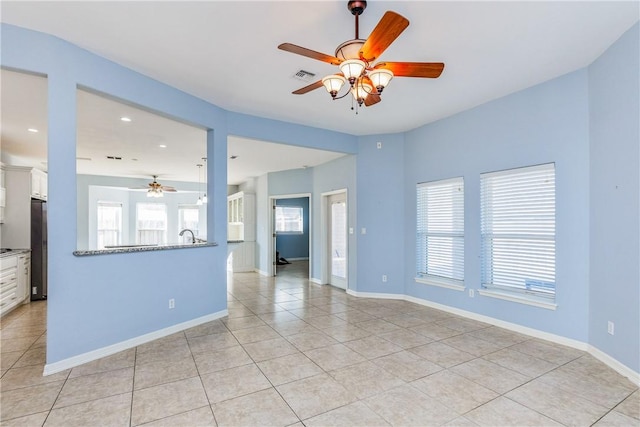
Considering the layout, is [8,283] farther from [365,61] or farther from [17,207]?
[365,61]

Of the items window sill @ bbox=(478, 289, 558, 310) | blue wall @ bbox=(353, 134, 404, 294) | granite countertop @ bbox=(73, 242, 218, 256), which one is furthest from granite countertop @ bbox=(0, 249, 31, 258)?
window sill @ bbox=(478, 289, 558, 310)

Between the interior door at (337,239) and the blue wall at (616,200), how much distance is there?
396cm

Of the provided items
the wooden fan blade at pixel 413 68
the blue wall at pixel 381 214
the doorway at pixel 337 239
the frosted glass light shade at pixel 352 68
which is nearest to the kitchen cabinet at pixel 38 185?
the doorway at pixel 337 239

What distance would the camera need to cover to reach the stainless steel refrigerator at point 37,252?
5426mm

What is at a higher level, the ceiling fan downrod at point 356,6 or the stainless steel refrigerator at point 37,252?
the ceiling fan downrod at point 356,6

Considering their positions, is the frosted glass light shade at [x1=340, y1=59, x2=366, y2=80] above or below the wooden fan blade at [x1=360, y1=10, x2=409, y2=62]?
below

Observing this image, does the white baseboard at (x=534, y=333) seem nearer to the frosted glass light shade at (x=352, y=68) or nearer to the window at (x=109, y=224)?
the frosted glass light shade at (x=352, y=68)

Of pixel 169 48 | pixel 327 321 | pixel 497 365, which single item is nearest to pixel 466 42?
pixel 169 48

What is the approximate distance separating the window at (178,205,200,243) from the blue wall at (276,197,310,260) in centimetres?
278

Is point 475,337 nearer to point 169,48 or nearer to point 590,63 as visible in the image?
point 590,63

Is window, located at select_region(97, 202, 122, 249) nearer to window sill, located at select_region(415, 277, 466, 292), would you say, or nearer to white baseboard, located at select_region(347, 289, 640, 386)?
white baseboard, located at select_region(347, 289, 640, 386)

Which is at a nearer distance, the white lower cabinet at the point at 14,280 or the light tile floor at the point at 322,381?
the light tile floor at the point at 322,381

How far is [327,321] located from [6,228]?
213 inches

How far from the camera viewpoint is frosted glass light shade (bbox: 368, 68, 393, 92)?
Answer: 2.35 m
